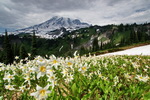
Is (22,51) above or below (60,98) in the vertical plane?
below

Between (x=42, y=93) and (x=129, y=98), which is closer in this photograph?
(x=42, y=93)

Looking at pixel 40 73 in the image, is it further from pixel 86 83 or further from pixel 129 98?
pixel 129 98

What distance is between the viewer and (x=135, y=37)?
106 metres

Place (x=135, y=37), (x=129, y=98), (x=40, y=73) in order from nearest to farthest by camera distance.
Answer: (x=40, y=73)
(x=129, y=98)
(x=135, y=37)

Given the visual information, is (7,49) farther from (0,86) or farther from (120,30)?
(120,30)

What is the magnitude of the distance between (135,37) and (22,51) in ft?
295

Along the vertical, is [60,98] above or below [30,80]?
below

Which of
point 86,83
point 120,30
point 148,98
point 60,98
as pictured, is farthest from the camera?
point 120,30

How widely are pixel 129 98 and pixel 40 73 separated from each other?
214 cm

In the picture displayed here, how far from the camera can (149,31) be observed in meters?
192

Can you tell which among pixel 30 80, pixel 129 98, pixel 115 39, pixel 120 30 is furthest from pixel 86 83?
pixel 120 30

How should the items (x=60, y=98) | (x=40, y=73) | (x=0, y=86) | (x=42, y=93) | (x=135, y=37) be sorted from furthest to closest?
(x=135, y=37) < (x=0, y=86) < (x=60, y=98) < (x=40, y=73) < (x=42, y=93)

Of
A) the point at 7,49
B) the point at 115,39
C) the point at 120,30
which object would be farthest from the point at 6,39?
the point at 120,30

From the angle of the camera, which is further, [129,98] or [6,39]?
[6,39]
